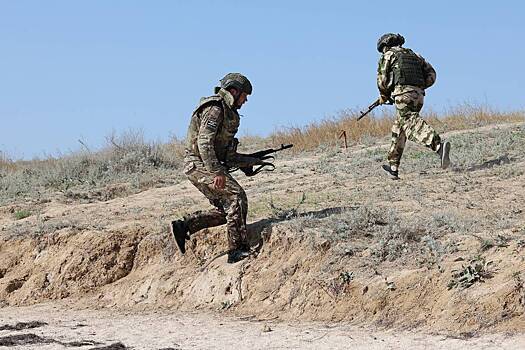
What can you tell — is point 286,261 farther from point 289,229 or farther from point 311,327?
point 311,327

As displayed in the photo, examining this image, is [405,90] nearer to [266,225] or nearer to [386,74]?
[386,74]

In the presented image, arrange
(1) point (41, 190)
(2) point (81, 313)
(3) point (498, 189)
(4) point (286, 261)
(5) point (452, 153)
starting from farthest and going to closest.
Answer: (1) point (41, 190) → (5) point (452, 153) → (3) point (498, 189) → (2) point (81, 313) → (4) point (286, 261)

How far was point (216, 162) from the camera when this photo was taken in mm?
8156

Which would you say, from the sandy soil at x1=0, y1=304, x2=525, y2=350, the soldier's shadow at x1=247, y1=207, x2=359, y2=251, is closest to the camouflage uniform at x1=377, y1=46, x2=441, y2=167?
the soldier's shadow at x1=247, y1=207, x2=359, y2=251

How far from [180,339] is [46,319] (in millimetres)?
2024

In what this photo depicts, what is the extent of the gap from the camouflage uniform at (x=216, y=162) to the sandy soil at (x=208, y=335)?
0.93m

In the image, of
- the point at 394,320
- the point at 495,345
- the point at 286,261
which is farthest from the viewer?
the point at 286,261

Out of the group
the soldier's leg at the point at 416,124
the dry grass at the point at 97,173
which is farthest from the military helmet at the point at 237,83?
the dry grass at the point at 97,173

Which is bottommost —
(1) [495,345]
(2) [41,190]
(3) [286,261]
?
(1) [495,345]

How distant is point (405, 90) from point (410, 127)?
45 centimetres

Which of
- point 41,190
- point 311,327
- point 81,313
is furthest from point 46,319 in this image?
point 41,190

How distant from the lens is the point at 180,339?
681cm

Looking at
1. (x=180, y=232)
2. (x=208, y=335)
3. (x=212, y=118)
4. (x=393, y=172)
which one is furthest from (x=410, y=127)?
(x=208, y=335)

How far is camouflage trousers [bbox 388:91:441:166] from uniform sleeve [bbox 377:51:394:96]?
23 centimetres
